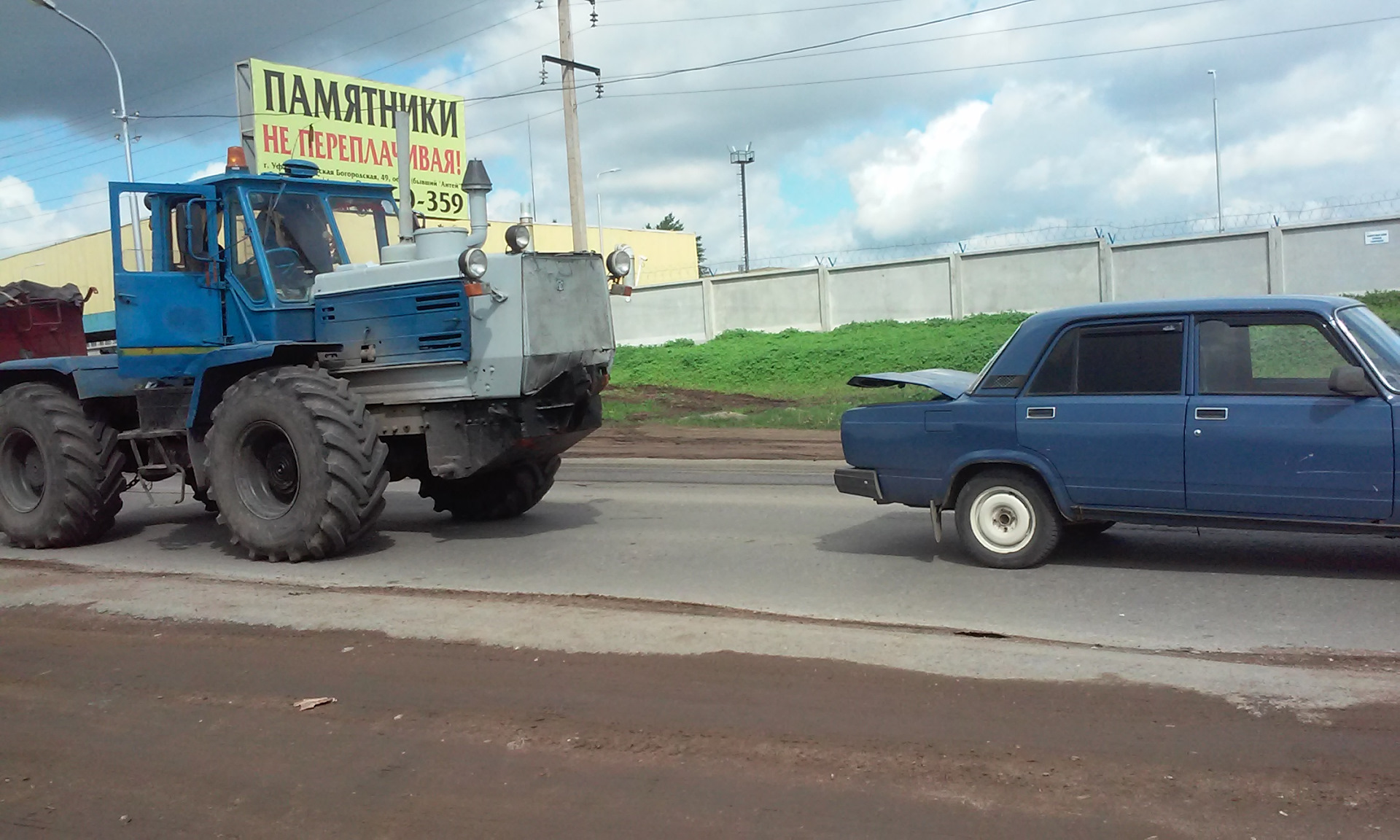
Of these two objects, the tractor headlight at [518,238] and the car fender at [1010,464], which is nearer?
the car fender at [1010,464]

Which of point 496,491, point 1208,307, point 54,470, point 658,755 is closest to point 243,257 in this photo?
point 54,470

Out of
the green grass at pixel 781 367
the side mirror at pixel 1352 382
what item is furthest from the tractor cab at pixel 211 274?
the green grass at pixel 781 367

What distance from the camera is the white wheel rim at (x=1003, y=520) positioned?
25.2 ft

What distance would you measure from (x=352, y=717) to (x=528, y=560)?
11.9 feet

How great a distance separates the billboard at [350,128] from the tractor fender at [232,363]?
16482 millimetres

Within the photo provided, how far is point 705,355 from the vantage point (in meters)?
29.2

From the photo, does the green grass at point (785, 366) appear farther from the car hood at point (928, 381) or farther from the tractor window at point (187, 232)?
the tractor window at point (187, 232)

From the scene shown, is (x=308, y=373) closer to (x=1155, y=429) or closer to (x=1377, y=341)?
(x=1155, y=429)

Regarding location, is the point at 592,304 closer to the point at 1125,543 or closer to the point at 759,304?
the point at 1125,543

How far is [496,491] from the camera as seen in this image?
10.7m

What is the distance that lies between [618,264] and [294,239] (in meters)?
2.94

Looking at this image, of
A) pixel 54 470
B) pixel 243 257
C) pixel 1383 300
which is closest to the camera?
pixel 243 257

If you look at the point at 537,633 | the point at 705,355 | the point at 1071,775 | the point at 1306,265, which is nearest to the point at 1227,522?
the point at 1071,775

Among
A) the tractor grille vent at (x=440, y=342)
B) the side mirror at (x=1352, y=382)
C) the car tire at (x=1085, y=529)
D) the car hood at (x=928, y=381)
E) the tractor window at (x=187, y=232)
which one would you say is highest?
the tractor window at (x=187, y=232)
